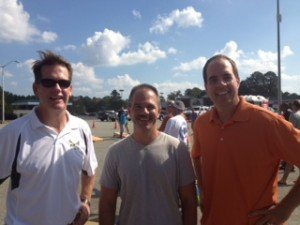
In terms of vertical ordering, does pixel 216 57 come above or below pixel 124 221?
above

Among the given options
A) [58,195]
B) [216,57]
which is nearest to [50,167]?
[58,195]

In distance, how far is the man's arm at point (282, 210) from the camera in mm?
3029

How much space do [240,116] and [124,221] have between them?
1221mm

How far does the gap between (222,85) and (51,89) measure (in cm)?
140

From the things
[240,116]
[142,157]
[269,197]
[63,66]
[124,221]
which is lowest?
[124,221]

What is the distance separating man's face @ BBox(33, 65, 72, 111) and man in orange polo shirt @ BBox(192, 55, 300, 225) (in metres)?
1.25

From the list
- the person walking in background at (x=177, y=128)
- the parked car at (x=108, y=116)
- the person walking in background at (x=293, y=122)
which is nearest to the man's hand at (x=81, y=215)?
the person walking in background at (x=177, y=128)

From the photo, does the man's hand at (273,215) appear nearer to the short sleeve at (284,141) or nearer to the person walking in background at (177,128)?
the short sleeve at (284,141)

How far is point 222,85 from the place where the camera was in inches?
130

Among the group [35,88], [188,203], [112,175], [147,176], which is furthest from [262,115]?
[35,88]

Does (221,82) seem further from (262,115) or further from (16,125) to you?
(16,125)

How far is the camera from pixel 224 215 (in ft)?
10.5

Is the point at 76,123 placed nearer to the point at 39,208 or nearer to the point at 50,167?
the point at 50,167

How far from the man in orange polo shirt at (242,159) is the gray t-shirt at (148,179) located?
274 millimetres
